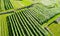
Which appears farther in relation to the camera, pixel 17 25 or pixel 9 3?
pixel 9 3

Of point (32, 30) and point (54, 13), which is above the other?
point (32, 30)

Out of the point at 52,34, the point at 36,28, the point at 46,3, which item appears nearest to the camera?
the point at 52,34

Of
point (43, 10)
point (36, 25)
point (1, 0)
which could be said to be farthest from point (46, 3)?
point (36, 25)

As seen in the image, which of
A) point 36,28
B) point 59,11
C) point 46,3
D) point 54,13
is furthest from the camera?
point 46,3

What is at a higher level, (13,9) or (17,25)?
(17,25)

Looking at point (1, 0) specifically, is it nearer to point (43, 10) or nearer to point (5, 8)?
point (5, 8)

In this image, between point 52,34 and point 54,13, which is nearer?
point 52,34

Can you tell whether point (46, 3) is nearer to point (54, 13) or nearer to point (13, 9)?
point (54, 13)

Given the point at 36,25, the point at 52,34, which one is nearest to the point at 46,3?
the point at 36,25

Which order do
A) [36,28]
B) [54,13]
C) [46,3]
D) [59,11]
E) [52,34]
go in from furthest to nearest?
[46,3], [59,11], [54,13], [36,28], [52,34]
